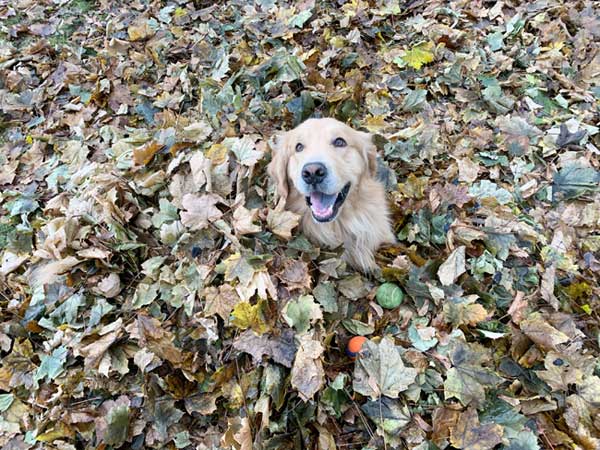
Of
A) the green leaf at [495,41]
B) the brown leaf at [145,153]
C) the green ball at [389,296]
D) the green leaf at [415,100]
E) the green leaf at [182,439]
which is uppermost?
the green leaf at [495,41]

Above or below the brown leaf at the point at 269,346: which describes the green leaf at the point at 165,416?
below

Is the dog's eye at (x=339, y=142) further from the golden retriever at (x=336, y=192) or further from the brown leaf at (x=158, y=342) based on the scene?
the brown leaf at (x=158, y=342)

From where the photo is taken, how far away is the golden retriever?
268 cm

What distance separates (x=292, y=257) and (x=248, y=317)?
0.49 metres

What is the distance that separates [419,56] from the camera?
4199 millimetres

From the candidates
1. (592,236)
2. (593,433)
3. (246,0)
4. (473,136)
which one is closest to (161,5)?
(246,0)

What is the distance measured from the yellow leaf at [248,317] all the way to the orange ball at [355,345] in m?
0.48

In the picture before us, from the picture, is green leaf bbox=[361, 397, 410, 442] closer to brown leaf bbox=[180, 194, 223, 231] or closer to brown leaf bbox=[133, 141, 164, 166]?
brown leaf bbox=[180, 194, 223, 231]

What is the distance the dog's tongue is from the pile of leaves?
173mm

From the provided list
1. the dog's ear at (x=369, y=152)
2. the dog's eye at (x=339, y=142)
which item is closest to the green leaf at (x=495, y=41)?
the dog's ear at (x=369, y=152)

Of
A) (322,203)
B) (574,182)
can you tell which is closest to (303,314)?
(322,203)

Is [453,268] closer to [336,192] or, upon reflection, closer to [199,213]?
[336,192]

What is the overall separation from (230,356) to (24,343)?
1.16 metres

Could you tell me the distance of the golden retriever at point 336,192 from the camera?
106 inches
